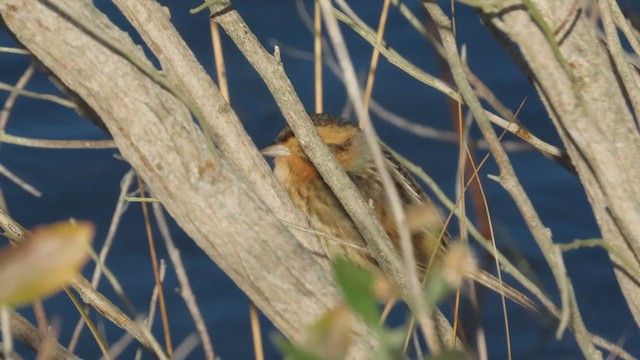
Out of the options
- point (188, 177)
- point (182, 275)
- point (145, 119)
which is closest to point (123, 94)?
point (145, 119)

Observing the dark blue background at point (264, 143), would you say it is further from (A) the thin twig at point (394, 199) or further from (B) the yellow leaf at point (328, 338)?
(B) the yellow leaf at point (328, 338)

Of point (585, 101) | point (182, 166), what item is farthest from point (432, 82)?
point (182, 166)

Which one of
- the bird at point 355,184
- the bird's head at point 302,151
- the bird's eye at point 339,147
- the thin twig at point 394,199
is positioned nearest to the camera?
the thin twig at point 394,199

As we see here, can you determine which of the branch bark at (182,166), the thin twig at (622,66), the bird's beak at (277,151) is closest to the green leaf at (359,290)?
the branch bark at (182,166)

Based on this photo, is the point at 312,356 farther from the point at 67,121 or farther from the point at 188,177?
the point at 67,121

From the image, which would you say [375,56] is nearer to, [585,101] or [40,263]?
[585,101]

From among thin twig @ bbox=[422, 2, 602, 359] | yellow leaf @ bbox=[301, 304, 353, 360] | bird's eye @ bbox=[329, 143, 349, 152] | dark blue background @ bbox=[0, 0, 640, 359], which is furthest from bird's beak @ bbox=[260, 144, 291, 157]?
yellow leaf @ bbox=[301, 304, 353, 360]

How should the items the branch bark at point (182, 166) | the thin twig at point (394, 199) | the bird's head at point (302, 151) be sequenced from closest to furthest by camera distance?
the thin twig at point (394, 199) < the branch bark at point (182, 166) < the bird's head at point (302, 151)
